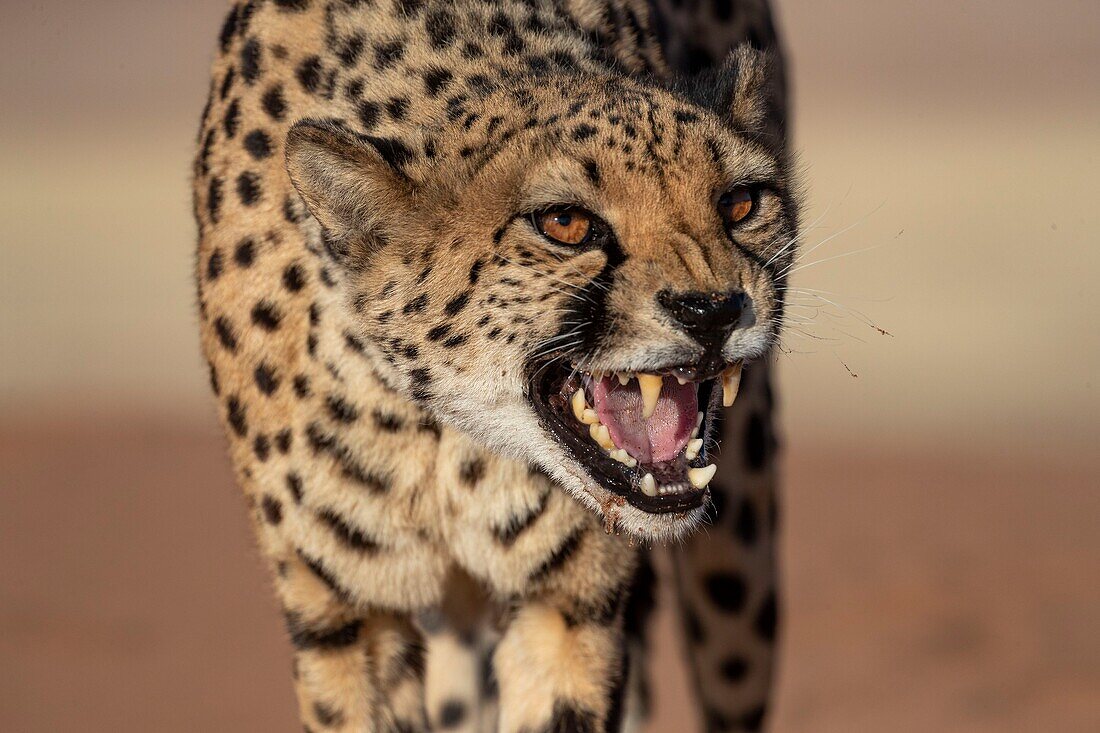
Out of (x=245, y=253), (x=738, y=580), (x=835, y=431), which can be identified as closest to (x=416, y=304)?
(x=245, y=253)

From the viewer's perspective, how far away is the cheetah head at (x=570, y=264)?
7.31 ft

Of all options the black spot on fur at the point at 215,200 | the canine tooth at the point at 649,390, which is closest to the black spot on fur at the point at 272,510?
the black spot on fur at the point at 215,200

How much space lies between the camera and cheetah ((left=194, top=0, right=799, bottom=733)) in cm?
227

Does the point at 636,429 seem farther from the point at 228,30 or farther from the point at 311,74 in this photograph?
the point at 228,30

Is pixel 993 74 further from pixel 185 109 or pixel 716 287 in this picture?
pixel 716 287

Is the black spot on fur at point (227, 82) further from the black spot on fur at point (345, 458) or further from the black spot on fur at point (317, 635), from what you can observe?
the black spot on fur at point (317, 635)

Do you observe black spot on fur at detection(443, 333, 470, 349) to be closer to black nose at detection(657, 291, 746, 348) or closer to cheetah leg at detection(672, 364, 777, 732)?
black nose at detection(657, 291, 746, 348)

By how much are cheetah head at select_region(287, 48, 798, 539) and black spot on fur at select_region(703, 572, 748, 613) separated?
0.99 meters

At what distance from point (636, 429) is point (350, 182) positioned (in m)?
0.53

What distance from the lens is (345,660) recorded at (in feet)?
9.05

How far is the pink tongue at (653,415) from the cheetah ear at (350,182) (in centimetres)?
38

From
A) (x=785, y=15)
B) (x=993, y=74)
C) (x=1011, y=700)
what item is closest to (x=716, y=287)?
(x=1011, y=700)

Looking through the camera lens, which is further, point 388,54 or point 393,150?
point 388,54

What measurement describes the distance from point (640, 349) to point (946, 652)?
3303 mm
